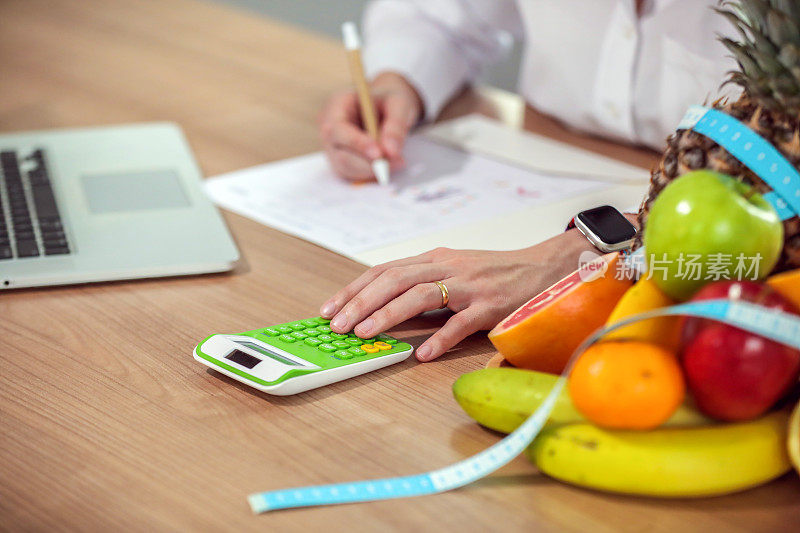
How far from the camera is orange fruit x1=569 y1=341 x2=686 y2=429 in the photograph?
0.63 m

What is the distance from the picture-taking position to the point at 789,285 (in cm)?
68

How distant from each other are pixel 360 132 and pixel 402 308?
1.76 ft

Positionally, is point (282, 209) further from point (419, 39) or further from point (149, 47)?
point (149, 47)

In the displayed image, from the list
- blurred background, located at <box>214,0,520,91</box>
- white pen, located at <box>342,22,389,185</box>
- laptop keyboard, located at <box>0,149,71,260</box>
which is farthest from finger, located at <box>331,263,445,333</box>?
blurred background, located at <box>214,0,520,91</box>

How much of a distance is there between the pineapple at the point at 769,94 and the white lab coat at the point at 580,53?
22.1 inches

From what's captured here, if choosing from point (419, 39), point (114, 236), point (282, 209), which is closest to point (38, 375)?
point (114, 236)

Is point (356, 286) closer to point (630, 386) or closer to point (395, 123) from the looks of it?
point (630, 386)

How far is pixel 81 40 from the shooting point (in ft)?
6.66

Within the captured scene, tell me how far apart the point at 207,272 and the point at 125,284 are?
3.7 inches

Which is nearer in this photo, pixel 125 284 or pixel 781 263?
pixel 781 263

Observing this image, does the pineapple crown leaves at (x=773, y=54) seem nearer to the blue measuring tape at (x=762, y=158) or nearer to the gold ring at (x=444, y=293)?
the blue measuring tape at (x=762, y=158)

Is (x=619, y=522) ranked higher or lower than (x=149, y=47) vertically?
lower

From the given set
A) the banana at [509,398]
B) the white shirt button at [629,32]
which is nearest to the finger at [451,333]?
the banana at [509,398]

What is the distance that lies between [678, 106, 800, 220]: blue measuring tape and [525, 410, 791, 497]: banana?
167 mm
